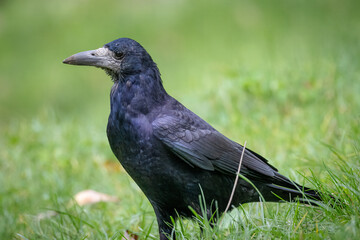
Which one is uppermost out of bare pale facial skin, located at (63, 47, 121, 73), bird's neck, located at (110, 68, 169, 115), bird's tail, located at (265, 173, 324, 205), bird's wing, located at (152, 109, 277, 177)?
bare pale facial skin, located at (63, 47, 121, 73)

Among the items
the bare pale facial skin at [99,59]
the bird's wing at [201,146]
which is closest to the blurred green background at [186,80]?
the bird's wing at [201,146]

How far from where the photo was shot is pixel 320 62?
5207 millimetres

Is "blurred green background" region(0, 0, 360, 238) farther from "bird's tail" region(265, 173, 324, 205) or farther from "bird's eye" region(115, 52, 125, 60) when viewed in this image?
"bird's eye" region(115, 52, 125, 60)

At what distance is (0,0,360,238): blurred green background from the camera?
4309mm

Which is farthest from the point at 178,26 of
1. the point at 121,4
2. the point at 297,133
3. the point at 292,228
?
the point at 292,228

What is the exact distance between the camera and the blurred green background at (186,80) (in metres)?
4.31

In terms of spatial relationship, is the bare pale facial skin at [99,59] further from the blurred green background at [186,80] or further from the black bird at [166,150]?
the blurred green background at [186,80]

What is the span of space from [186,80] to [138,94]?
3.76 m

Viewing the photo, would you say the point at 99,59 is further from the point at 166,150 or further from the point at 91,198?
the point at 91,198

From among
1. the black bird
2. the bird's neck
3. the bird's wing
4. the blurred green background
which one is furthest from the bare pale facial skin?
the blurred green background

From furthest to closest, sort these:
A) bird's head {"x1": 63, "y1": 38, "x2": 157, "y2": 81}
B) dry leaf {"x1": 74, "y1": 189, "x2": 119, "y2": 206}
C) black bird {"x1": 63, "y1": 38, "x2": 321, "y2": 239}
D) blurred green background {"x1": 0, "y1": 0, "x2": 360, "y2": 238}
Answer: blurred green background {"x1": 0, "y1": 0, "x2": 360, "y2": 238}, dry leaf {"x1": 74, "y1": 189, "x2": 119, "y2": 206}, bird's head {"x1": 63, "y1": 38, "x2": 157, "y2": 81}, black bird {"x1": 63, "y1": 38, "x2": 321, "y2": 239}

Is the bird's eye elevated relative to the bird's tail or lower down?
elevated

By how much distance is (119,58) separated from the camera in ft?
9.48

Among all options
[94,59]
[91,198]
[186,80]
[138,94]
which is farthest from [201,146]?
[186,80]
